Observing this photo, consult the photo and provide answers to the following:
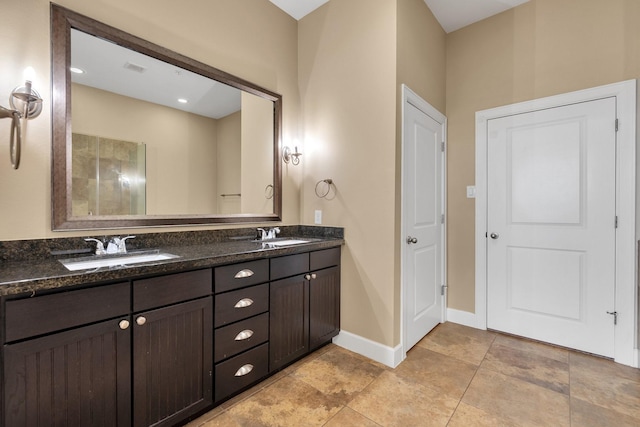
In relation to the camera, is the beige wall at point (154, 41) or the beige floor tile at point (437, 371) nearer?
the beige wall at point (154, 41)

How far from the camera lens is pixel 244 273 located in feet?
5.52

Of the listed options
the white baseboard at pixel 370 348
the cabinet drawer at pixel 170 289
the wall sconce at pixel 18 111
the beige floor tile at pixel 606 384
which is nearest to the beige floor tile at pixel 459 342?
the white baseboard at pixel 370 348

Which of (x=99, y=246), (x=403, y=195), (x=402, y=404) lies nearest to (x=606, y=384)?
(x=402, y=404)

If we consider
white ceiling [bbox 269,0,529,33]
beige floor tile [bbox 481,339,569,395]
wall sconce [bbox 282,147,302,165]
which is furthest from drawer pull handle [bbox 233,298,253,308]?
white ceiling [bbox 269,0,529,33]

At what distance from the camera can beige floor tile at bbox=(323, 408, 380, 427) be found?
1528 mm

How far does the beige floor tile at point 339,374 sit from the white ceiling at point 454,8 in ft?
9.82

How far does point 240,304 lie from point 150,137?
47.9 inches

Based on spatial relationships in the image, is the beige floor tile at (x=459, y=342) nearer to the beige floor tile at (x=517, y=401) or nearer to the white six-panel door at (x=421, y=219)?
the white six-panel door at (x=421, y=219)

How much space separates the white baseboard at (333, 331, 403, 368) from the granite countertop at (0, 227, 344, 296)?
0.97 m

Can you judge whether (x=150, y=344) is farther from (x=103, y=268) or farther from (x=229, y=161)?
(x=229, y=161)

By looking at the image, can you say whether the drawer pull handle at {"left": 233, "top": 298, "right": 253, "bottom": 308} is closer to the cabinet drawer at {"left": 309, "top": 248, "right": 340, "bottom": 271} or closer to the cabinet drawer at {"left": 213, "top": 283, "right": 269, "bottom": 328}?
the cabinet drawer at {"left": 213, "top": 283, "right": 269, "bottom": 328}

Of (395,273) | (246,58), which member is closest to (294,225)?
(395,273)

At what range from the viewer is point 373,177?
2207 mm

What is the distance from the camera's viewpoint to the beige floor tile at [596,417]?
153 cm
